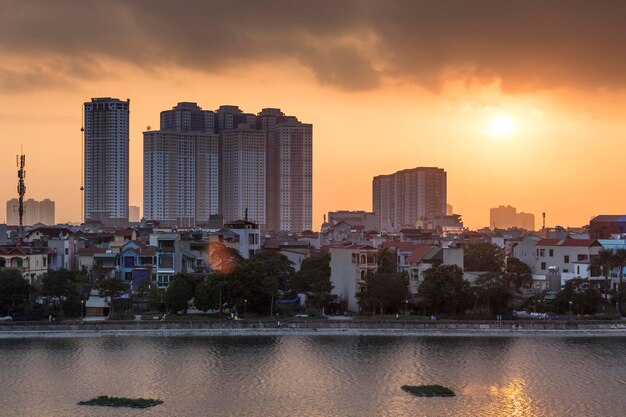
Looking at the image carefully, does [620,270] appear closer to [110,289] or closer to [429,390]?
[429,390]

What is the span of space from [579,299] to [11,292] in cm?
2257

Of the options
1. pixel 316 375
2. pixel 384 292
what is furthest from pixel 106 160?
pixel 316 375

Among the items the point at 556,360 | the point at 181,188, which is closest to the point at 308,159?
the point at 181,188

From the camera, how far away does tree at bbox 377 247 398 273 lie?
121 ft

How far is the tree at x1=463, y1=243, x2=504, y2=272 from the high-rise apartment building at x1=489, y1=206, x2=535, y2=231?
84052 millimetres

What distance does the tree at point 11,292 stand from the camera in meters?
33.8

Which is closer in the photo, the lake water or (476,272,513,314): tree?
the lake water

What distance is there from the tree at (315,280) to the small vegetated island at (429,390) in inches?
523

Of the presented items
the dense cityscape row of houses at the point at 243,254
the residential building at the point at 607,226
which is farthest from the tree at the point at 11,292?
the residential building at the point at 607,226

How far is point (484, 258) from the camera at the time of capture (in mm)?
40969

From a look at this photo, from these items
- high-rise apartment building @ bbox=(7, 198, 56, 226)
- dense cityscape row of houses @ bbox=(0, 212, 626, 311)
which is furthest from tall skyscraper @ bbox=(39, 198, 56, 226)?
dense cityscape row of houses @ bbox=(0, 212, 626, 311)

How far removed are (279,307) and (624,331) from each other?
526 inches

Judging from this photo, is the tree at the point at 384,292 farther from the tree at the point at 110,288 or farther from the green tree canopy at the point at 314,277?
the tree at the point at 110,288

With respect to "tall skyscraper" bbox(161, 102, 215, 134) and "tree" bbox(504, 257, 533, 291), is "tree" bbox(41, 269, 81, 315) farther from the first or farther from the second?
"tall skyscraper" bbox(161, 102, 215, 134)
